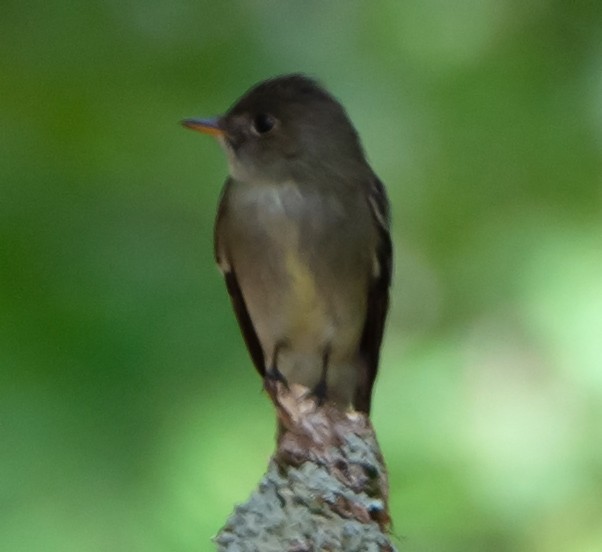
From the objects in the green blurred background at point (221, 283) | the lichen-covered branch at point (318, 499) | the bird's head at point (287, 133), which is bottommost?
the lichen-covered branch at point (318, 499)

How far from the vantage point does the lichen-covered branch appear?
45.6 inches

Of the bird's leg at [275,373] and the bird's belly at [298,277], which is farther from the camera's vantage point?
the bird's belly at [298,277]

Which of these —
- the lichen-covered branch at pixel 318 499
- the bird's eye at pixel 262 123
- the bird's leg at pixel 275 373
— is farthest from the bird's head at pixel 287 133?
the lichen-covered branch at pixel 318 499

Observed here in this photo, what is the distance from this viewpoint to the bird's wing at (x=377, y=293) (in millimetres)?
2104

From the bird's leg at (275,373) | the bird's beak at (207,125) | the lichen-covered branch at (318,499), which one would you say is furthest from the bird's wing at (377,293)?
the lichen-covered branch at (318,499)

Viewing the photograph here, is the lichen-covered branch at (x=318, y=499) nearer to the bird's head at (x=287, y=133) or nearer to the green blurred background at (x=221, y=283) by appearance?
the green blurred background at (x=221, y=283)

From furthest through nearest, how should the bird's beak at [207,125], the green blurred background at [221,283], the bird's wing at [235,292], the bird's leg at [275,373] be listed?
the bird's wing at [235,292] < the bird's beak at [207,125] < the bird's leg at [275,373] < the green blurred background at [221,283]

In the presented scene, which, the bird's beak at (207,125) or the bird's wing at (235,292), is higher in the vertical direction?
the bird's beak at (207,125)

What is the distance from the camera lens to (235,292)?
2.14m

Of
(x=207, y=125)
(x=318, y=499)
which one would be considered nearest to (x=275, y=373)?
(x=207, y=125)

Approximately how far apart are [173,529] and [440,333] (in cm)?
47

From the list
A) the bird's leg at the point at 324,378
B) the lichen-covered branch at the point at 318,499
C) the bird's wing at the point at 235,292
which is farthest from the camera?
the bird's leg at the point at 324,378

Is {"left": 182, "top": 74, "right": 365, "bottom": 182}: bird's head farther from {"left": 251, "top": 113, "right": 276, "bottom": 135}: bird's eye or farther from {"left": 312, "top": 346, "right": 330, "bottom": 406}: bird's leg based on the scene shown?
{"left": 312, "top": 346, "right": 330, "bottom": 406}: bird's leg

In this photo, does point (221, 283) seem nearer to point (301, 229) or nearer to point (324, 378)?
point (301, 229)
